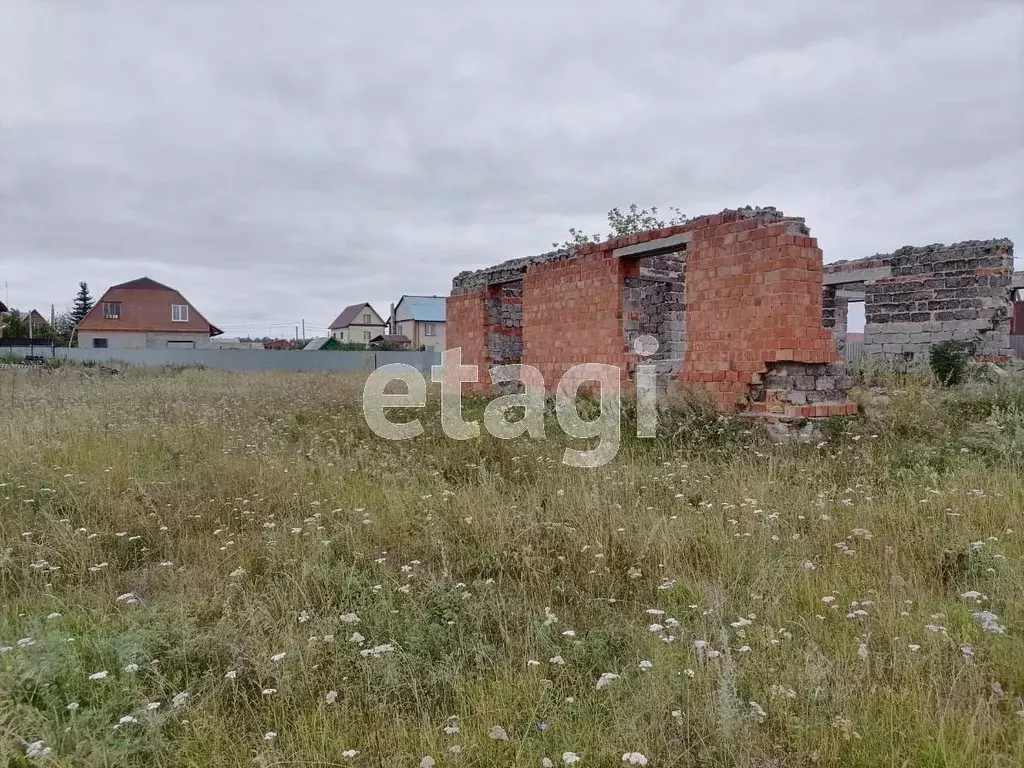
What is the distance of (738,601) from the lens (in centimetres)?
290

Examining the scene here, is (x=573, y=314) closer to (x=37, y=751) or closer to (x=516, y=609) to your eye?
(x=516, y=609)

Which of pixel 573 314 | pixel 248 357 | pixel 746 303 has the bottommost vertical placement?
pixel 248 357

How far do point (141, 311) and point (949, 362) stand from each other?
45.1 metres

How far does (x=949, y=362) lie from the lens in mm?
9734

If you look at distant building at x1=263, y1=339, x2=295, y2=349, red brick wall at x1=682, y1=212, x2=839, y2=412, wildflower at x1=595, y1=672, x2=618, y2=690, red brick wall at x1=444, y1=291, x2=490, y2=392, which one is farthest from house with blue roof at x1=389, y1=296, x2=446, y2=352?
wildflower at x1=595, y1=672, x2=618, y2=690

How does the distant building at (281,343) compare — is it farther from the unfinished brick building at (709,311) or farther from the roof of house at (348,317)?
the unfinished brick building at (709,311)

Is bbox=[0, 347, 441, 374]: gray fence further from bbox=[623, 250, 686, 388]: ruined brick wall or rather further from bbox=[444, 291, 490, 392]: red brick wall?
bbox=[623, 250, 686, 388]: ruined brick wall

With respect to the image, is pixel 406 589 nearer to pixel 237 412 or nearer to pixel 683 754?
pixel 683 754

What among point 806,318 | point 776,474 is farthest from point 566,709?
point 806,318

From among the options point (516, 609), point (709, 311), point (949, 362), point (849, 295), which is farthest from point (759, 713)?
point (849, 295)

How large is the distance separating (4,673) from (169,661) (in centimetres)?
53

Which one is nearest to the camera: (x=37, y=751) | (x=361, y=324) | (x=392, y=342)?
(x=37, y=751)

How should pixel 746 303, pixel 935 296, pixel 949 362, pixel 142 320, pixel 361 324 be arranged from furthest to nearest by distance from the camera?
pixel 361 324, pixel 142 320, pixel 935 296, pixel 949 362, pixel 746 303

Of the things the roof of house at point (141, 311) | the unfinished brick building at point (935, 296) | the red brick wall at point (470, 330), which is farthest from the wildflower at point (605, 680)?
the roof of house at point (141, 311)
